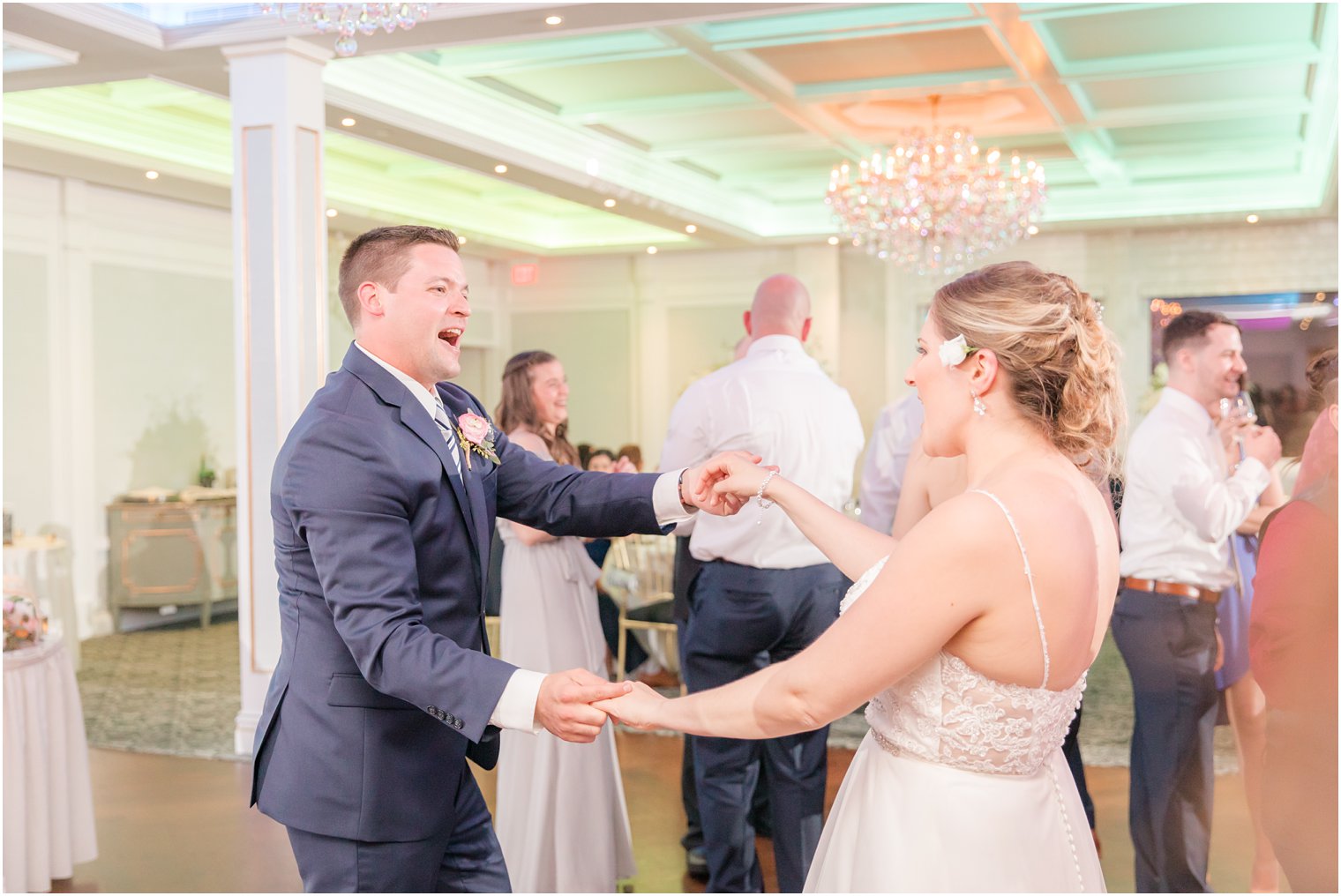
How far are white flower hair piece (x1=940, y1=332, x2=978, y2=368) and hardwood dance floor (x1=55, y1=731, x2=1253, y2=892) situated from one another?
252cm

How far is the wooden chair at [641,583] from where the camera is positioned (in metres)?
6.37

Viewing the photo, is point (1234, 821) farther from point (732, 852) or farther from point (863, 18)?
point (863, 18)

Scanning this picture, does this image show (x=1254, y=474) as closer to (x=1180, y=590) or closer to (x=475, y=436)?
(x=1180, y=590)

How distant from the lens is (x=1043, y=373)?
1.88 m

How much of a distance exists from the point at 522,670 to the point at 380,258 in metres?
0.80

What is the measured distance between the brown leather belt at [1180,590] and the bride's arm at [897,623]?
2.09 meters

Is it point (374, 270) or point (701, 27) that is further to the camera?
point (701, 27)

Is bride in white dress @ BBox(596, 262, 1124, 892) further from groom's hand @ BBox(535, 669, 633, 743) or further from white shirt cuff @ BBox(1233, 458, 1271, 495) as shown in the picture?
white shirt cuff @ BBox(1233, 458, 1271, 495)

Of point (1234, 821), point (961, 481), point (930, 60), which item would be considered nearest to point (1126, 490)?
point (961, 481)

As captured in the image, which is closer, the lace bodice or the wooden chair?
the lace bodice

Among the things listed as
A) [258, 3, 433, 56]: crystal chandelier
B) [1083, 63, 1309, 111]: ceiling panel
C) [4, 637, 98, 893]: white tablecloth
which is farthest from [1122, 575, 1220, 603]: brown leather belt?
[1083, 63, 1309, 111]: ceiling panel

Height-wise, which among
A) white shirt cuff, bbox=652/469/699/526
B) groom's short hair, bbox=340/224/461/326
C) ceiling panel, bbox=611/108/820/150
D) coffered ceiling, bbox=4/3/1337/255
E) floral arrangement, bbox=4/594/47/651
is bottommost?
floral arrangement, bbox=4/594/47/651

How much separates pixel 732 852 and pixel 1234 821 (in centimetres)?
201

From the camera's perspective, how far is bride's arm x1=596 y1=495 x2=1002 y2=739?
1.69 meters
